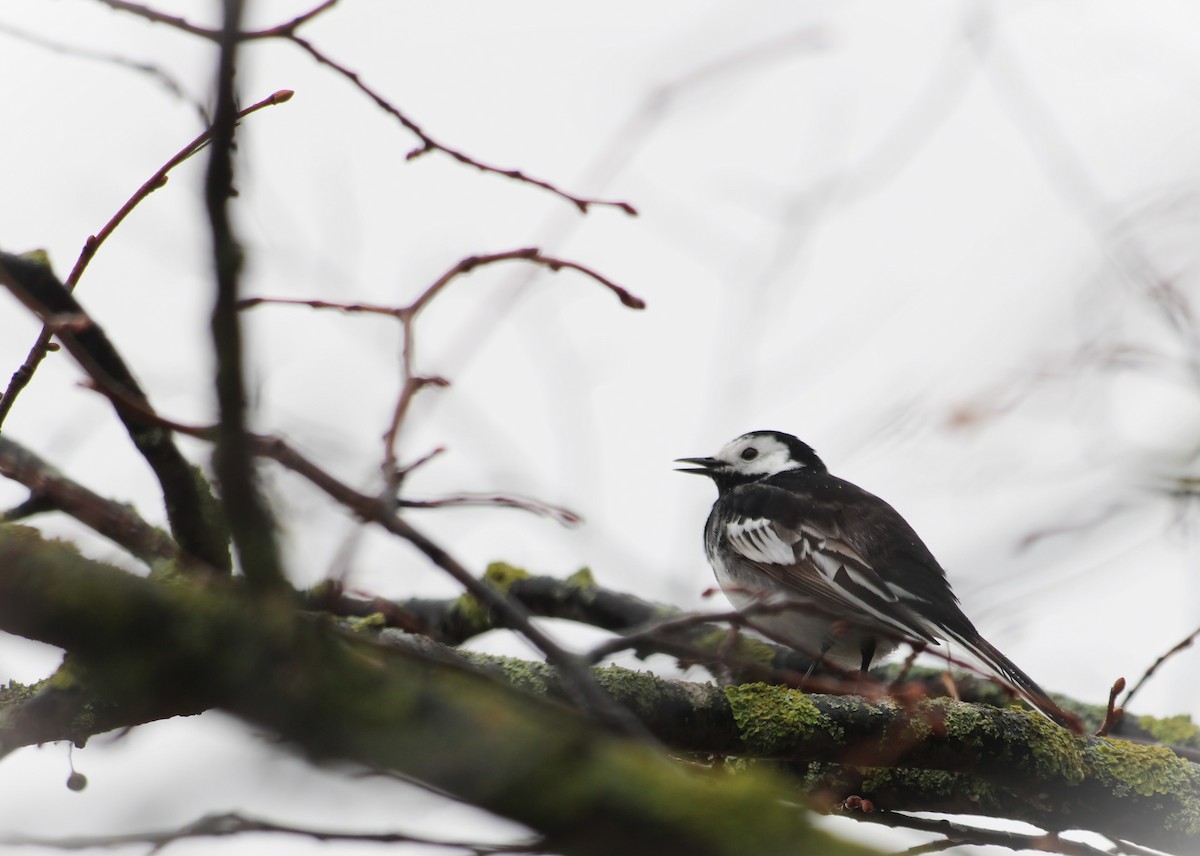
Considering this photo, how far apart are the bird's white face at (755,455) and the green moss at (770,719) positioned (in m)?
4.76

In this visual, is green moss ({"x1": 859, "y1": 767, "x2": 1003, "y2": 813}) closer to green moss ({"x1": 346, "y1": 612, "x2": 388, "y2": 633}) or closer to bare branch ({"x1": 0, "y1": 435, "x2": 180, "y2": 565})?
green moss ({"x1": 346, "y1": 612, "x2": 388, "y2": 633})

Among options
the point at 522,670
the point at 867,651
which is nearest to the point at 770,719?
the point at 522,670

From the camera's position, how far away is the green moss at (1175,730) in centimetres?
635

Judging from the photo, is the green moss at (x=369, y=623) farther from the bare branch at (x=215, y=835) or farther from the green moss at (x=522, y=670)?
the bare branch at (x=215, y=835)

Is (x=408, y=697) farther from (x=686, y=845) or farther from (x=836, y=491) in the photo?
(x=836, y=491)

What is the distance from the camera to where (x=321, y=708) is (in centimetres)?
155

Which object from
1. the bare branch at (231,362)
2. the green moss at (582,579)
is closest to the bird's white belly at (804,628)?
the green moss at (582,579)

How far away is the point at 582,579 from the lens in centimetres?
650

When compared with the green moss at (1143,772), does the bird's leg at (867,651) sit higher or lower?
higher

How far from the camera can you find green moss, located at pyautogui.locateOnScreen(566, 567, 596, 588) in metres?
6.47

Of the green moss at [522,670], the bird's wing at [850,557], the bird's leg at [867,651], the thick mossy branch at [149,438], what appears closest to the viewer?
the thick mossy branch at [149,438]

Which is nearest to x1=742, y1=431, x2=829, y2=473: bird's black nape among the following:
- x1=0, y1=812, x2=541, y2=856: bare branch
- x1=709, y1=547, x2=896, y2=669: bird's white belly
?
x1=709, y1=547, x2=896, y2=669: bird's white belly

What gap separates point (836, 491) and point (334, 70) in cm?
522

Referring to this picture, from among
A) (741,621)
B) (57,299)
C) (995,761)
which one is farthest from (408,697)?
(995,761)
